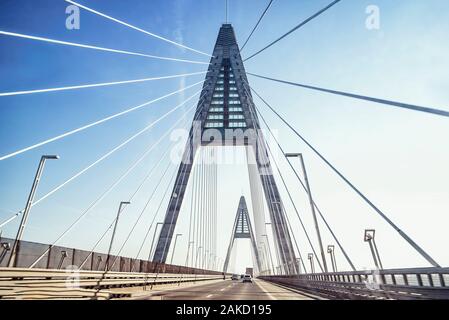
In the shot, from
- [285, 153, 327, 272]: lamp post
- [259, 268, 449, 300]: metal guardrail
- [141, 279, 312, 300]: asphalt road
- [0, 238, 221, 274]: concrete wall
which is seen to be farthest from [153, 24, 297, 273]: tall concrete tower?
[259, 268, 449, 300]: metal guardrail

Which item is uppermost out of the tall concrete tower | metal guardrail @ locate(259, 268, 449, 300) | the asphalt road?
the tall concrete tower

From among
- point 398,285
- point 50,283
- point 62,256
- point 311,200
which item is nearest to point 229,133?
point 311,200

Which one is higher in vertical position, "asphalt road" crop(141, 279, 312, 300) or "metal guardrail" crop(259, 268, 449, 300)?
"metal guardrail" crop(259, 268, 449, 300)

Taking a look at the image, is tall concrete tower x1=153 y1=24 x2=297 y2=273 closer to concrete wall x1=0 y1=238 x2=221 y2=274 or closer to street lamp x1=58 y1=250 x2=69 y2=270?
concrete wall x1=0 y1=238 x2=221 y2=274

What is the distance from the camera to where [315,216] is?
16594 mm

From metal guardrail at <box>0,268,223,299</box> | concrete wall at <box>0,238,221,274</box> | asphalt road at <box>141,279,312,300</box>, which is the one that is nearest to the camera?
metal guardrail at <box>0,268,223,299</box>

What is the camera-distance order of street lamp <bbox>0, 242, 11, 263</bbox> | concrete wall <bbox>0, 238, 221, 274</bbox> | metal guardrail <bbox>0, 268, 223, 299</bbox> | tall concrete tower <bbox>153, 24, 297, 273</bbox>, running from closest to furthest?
metal guardrail <bbox>0, 268, 223, 299</bbox> < street lamp <bbox>0, 242, 11, 263</bbox> < concrete wall <bbox>0, 238, 221, 274</bbox> < tall concrete tower <bbox>153, 24, 297, 273</bbox>

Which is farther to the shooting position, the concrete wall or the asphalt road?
the asphalt road

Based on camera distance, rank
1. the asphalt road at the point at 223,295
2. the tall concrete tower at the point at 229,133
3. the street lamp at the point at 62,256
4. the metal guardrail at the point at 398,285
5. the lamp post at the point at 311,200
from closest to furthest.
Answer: the metal guardrail at the point at 398,285 → the asphalt road at the point at 223,295 → the street lamp at the point at 62,256 → the lamp post at the point at 311,200 → the tall concrete tower at the point at 229,133

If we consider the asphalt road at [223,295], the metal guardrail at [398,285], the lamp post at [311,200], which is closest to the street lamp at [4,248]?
the asphalt road at [223,295]

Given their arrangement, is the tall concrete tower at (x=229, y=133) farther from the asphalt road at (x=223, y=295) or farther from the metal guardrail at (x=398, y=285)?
the metal guardrail at (x=398, y=285)
